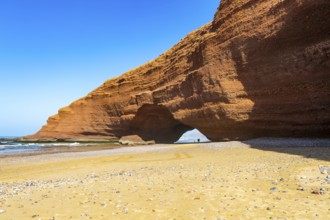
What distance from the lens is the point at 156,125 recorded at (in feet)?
147

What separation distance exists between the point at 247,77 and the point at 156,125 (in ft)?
71.0

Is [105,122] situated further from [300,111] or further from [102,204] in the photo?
[102,204]

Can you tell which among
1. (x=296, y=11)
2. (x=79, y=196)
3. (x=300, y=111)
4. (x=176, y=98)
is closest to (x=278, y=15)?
(x=296, y=11)

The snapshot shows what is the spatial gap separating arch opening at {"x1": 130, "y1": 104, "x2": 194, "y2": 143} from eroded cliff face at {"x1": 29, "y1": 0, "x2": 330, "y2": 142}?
0.16 metres

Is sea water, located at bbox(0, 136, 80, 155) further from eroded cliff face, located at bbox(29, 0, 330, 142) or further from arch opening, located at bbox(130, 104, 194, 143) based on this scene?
eroded cliff face, located at bbox(29, 0, 330, 142)

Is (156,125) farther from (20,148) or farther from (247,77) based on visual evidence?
(247,77)

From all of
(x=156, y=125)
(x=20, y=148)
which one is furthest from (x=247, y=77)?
(x=20, y=148)

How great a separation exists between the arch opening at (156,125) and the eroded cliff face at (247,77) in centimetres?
16

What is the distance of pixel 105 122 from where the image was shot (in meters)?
53.4

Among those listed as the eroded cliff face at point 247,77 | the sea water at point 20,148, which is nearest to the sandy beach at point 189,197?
the eroded cliff face at point 247,77

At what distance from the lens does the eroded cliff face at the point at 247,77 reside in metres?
20.4

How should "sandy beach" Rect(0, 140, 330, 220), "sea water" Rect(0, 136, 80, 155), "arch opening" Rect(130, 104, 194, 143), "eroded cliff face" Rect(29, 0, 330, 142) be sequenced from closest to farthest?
"sandy beach" Rect(0, 140, 330, 220)
"eroded cliff face" Rect(29, 0, 330, 142)
"sea water" Rect(0, 136, 80, 155)
"arch opening" Rect(130, 104, 194, 143)

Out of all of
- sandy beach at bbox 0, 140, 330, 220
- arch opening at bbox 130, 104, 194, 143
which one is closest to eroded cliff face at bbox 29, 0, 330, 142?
arch opening at bbox 130, 104, 194, 143

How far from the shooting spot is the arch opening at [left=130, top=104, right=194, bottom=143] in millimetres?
42906
